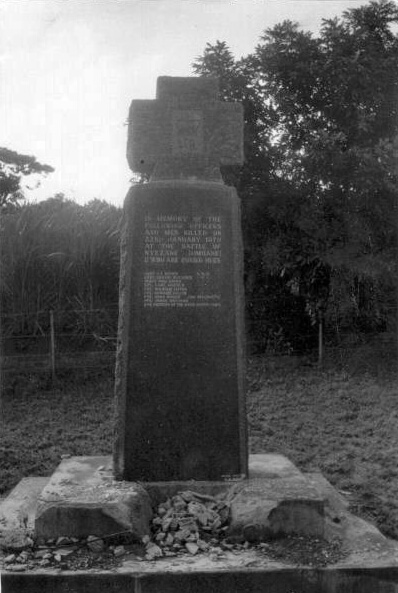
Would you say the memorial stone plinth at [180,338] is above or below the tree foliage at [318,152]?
below

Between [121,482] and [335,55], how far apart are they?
880 centimetres

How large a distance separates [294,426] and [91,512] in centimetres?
441

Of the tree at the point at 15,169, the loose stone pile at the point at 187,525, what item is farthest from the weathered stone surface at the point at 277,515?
the tree at the point at 15,169

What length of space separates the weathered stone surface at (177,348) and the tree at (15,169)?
12.1m

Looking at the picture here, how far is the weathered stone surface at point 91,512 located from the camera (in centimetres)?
432

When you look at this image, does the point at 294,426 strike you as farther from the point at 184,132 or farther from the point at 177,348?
the point at 184,132

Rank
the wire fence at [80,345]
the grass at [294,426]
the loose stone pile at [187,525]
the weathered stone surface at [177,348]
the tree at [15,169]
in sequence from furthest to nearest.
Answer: the tree at [15,169], the wire fence at [80,345], the grass at [294,426], the weathered stone surface at [177,348], the loose stone pile at [187,525]

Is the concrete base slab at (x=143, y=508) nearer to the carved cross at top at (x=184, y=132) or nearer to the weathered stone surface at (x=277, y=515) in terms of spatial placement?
the weathered stone surface at (x=277, y=515)

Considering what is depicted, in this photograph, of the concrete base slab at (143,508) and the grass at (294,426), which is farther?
the grass at (294,426)

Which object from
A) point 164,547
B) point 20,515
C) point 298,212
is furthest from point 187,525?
point 298,212

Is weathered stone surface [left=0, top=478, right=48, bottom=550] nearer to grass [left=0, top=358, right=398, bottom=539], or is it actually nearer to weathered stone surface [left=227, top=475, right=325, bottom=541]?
grass [left=0, top=358, right=398, bottom=539]

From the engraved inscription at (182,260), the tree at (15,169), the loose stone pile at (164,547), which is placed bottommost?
the loose stone pile at (164,547)

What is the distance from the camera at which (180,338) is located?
5.07 meters

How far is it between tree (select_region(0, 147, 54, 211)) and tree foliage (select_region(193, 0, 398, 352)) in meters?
6.14
